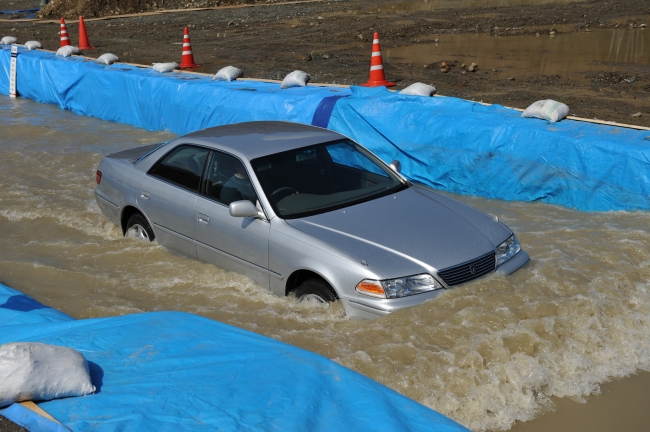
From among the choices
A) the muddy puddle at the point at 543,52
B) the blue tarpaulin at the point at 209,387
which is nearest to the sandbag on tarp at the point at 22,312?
the blue tarpaulin at the point at 209,387

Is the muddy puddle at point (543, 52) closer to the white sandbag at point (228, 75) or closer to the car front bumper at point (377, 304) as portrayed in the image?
the white sandbag at point (228, 75)

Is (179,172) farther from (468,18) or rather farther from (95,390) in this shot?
(468,18)

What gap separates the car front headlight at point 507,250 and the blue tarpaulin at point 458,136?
8.64ft

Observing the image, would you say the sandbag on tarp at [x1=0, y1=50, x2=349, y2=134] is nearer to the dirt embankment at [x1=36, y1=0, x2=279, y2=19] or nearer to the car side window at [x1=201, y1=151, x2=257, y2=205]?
the car side window at [x1=201, y1=151, x2=257, y2=205]

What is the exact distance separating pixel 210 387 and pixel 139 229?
4.15 metres

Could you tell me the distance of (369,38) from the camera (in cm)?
2058

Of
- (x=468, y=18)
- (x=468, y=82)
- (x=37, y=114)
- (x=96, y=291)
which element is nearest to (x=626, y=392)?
(x=96, y=291)

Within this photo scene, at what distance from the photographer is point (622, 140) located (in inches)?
313

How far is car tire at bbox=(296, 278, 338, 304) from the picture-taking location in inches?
212

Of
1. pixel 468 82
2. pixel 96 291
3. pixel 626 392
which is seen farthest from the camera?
pixel 468 82

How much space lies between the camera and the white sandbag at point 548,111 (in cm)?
870

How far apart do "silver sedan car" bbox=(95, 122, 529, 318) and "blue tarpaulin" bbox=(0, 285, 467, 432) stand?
1343 mm

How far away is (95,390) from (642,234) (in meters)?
5.58

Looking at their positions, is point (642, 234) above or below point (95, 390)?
below
